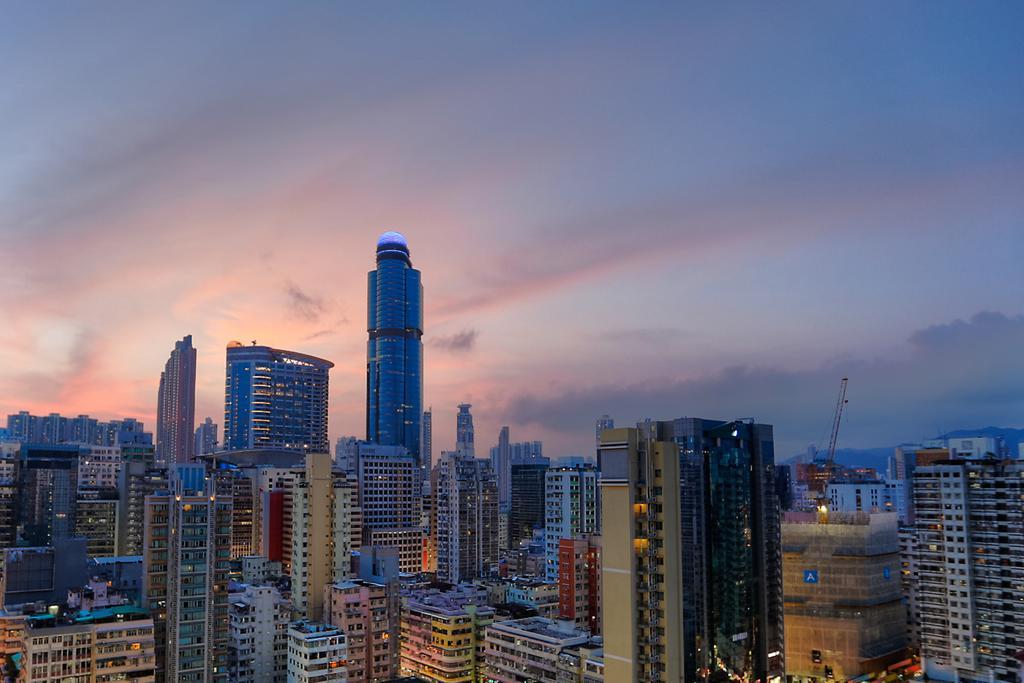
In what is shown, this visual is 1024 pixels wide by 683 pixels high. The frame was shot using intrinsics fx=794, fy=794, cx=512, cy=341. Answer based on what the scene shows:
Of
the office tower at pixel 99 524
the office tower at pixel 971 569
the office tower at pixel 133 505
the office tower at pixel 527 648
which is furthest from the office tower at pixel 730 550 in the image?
the office tower at pixel 99 524

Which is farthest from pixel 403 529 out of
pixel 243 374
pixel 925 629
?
pixel 243 374

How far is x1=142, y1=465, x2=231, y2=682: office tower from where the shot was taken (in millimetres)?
43125

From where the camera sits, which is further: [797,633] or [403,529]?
[403,529]

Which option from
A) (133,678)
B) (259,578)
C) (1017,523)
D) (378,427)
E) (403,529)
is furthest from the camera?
(378,427)

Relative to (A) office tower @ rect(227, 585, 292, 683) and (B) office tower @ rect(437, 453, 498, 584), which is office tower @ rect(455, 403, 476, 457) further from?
(A) office tower @ rect(227, 585, 292, 683)

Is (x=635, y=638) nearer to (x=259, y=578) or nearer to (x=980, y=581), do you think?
(x=980, y=581)

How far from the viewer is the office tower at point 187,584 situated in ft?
141

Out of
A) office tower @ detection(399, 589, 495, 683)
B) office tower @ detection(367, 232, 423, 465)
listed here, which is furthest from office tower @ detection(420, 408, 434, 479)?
office tower @ detection(399, 589, 495, 683)

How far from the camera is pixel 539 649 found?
45.1m

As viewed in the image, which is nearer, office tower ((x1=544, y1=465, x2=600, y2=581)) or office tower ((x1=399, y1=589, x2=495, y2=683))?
office tower ((x1=399, y1=589, x2=495, y2=683))

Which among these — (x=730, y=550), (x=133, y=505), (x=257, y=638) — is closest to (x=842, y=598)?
(x=730, y=550)

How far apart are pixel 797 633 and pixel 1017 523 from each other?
46.5ft

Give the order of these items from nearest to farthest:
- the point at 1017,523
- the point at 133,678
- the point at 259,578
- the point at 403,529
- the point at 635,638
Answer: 1. the point at 635,638
2. the point at 133,678
3. the point at 1017,523
4. the point at 259,578
5. the point at 403,529

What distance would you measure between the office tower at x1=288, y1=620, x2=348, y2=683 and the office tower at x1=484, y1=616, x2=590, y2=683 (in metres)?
8.86
